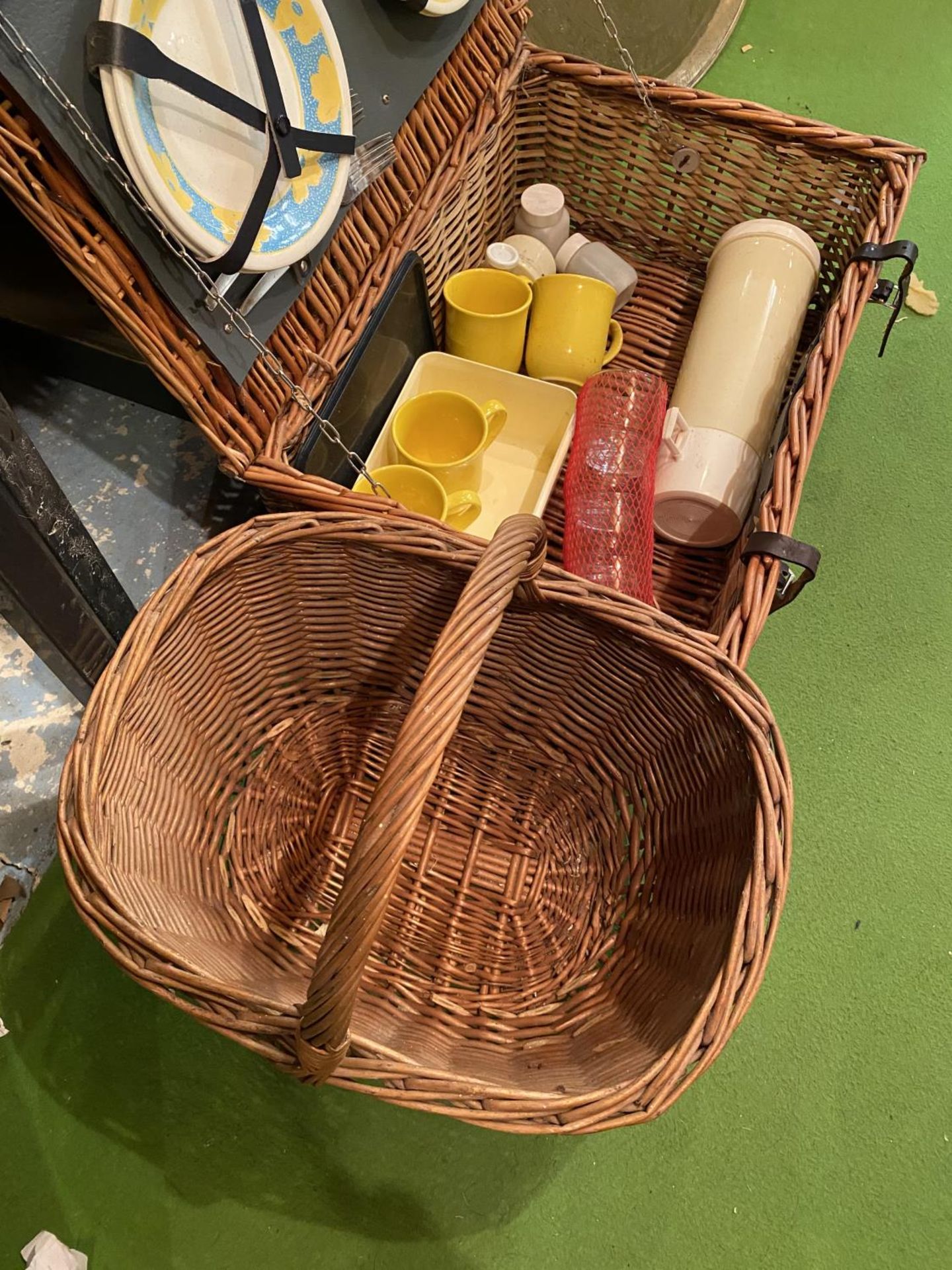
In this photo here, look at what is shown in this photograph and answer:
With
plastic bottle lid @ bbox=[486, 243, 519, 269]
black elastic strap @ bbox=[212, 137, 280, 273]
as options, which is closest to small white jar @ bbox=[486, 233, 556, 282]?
plastic bottle lid @ bbox=[486, 243, 519, 269]

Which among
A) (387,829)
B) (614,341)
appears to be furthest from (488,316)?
(387,829)

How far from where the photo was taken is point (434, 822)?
928mm

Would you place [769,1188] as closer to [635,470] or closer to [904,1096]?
[904,1096]

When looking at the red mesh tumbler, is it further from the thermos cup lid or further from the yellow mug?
the yellow mug

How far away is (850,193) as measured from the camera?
3.47 feet

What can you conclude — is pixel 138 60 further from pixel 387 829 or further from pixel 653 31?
pixel 653 31

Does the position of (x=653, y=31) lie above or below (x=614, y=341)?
above

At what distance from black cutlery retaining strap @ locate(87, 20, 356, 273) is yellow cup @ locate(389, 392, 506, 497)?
278 mm

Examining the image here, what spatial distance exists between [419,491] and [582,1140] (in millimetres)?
748

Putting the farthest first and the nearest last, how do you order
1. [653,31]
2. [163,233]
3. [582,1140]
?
1. [653,31]
2. [582,1140]
3. [163,233]

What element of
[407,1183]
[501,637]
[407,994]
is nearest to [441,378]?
[501,637]

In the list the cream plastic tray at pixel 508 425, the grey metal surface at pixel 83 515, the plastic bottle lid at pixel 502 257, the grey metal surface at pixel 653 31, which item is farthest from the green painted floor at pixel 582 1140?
the grey metal surface at pixel 653 31

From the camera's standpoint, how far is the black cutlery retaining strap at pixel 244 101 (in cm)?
56

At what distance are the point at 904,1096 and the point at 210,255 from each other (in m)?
1.14
